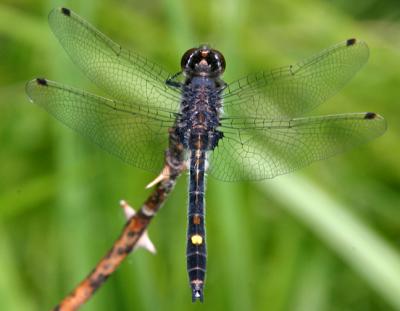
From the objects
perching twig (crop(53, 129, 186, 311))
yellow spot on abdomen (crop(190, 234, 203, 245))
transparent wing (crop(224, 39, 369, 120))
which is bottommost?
perching twig (crop(53, 129, 186, 311))

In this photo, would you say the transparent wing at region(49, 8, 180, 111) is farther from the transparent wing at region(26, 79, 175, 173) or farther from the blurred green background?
the blurred green background

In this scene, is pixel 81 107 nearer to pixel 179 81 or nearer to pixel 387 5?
pixel 179 81

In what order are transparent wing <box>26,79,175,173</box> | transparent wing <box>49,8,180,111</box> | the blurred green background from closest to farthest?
transparent wing <box>26,79,175,173</box>, transparent wing <box>49,8,180,111</box>, the blurred green background

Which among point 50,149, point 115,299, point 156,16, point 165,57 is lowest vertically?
point 115,299

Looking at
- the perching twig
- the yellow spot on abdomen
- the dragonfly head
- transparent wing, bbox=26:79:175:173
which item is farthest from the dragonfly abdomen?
the perching twig

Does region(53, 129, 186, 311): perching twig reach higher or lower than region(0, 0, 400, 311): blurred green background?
lower

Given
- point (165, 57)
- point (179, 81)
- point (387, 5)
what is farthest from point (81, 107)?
point (387, 5)

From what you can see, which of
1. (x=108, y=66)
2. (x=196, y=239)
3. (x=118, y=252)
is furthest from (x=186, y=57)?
(x=118, y=252)

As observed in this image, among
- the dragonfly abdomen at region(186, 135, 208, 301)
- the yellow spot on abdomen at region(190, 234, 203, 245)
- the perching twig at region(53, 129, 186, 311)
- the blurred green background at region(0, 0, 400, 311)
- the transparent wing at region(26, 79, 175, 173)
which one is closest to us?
the perching twig at region(53, 129, 186, 311)
